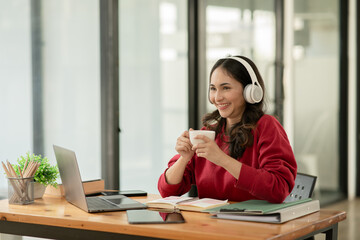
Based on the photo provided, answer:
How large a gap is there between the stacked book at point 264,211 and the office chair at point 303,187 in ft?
1.06

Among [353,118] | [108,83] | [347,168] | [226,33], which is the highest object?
[226,33]

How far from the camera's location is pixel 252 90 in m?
2.12

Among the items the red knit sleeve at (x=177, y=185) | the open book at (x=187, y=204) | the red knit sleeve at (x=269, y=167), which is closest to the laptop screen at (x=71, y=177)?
the open book at (x=187, y=204)

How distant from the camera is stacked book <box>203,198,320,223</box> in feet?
5.56

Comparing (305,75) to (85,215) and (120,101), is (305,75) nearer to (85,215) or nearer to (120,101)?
(120,101)

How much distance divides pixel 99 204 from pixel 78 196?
9 centimetres

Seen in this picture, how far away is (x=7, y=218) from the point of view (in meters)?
1.89

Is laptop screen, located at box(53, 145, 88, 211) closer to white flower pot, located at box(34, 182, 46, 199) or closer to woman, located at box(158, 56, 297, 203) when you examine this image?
white flower pot, located at box(34, 182, 46, 199)

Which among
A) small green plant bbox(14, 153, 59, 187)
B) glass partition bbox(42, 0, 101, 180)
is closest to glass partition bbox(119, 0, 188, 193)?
glass partition bbox(42, 0, 101, 180)

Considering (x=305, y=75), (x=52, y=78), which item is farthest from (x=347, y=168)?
(x=52, y=78)

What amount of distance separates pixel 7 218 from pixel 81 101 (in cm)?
170

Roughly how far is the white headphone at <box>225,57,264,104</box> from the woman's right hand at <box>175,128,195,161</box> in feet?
0.93

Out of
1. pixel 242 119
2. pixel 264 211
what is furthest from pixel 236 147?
pixel 264 211

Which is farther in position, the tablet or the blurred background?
the blurred background
